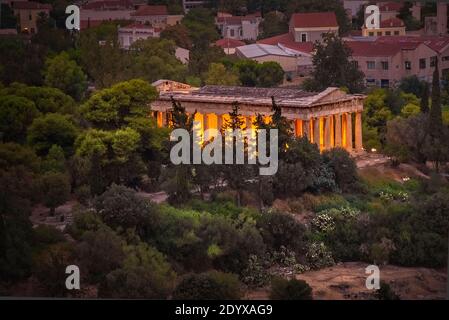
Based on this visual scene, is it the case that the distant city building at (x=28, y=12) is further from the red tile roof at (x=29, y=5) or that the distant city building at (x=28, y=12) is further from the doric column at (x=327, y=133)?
the doric column at (x=327, y=133)

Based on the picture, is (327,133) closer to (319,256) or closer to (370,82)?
(370,82)

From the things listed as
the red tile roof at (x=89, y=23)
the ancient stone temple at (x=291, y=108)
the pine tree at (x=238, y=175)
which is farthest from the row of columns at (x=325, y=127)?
the red tile roof at (x=89, y=23)

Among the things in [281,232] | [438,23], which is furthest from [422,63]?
[281,232]

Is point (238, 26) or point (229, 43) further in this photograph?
point (238, 26)
